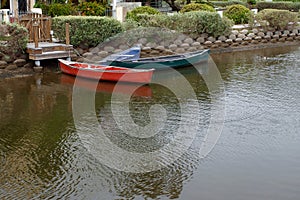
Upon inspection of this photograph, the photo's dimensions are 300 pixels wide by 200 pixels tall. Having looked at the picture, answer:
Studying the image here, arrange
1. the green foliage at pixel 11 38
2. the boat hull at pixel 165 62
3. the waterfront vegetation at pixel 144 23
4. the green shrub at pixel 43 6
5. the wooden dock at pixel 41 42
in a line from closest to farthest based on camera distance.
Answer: the green foliage at pixel 11 38
the boat hull at pixel 165 62
the wooden dock at pixel 41 42
the waterfront vegetation at pixel 144 23
the green shrub at pixel 43 6

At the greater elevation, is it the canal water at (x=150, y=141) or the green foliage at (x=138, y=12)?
the green foliage at (x=138, y=12)

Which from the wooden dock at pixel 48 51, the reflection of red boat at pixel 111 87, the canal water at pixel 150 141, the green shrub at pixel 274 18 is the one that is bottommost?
the canal water at pixel 150 141

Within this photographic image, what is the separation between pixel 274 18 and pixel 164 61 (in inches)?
420

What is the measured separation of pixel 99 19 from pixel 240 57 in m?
7.38

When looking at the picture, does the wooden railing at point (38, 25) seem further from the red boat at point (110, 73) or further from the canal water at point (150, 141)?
the red boat at point (110, 73)

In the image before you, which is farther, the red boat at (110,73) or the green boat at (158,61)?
the green boat at (158,61)

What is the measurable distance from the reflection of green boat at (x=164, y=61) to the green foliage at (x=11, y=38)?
3.51 meters

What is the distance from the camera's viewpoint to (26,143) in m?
11.5

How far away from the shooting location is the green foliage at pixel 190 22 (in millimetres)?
23688

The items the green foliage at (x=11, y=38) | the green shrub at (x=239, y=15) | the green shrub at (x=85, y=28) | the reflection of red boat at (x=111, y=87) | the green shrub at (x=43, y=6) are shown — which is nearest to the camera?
the reflection of red boat at (x=111, y=87)

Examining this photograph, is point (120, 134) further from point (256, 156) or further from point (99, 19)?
point (99, 19)

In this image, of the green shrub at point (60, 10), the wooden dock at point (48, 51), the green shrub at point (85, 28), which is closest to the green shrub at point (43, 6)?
the green shrub at point (60, 10)

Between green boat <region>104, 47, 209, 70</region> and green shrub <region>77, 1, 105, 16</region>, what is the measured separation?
6167 mm

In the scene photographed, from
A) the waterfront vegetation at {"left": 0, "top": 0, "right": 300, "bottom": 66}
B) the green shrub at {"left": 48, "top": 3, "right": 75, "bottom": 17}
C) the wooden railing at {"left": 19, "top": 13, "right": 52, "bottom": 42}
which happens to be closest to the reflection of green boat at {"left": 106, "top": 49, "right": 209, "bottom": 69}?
the waterfront vegetation at {"left": 0, "top": 0, "right": 300, "bottom": 66}
